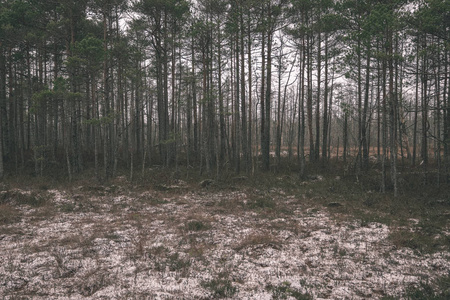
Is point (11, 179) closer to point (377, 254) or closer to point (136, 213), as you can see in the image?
point (136, 213)

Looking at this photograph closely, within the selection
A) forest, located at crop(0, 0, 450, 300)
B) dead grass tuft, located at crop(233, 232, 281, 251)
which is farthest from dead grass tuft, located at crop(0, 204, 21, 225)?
dead grass tuft, located at crop(233, 232, 281, 251)

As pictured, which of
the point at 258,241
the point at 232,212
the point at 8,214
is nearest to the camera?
the point at 258,241

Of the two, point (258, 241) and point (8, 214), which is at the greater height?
point (8, 214)

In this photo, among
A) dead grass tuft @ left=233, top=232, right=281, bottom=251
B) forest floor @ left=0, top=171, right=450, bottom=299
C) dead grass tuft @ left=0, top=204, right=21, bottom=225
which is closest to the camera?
forest floor @ left=0, top=171, right=450, bottom=299

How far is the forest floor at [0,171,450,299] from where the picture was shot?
4.26m

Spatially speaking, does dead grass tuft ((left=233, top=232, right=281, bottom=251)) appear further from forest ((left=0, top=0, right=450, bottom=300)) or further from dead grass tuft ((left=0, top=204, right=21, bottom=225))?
dead grass tuft ((left=0, top=204, right=21, bottom=225))

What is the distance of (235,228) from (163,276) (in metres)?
3.14

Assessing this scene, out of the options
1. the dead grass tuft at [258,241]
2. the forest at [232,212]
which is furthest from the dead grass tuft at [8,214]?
the dead grass tuft at [258,241]

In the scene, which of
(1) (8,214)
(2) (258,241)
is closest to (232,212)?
(2) (258,241)

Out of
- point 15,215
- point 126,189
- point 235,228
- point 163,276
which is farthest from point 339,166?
point 15,215

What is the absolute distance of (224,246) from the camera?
6098 millimetres

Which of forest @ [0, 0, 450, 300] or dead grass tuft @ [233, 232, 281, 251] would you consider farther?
dead grass tuft @ [233, 232, 281, 251]

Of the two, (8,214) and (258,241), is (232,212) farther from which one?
(8,214)

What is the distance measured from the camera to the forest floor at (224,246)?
4.26m
